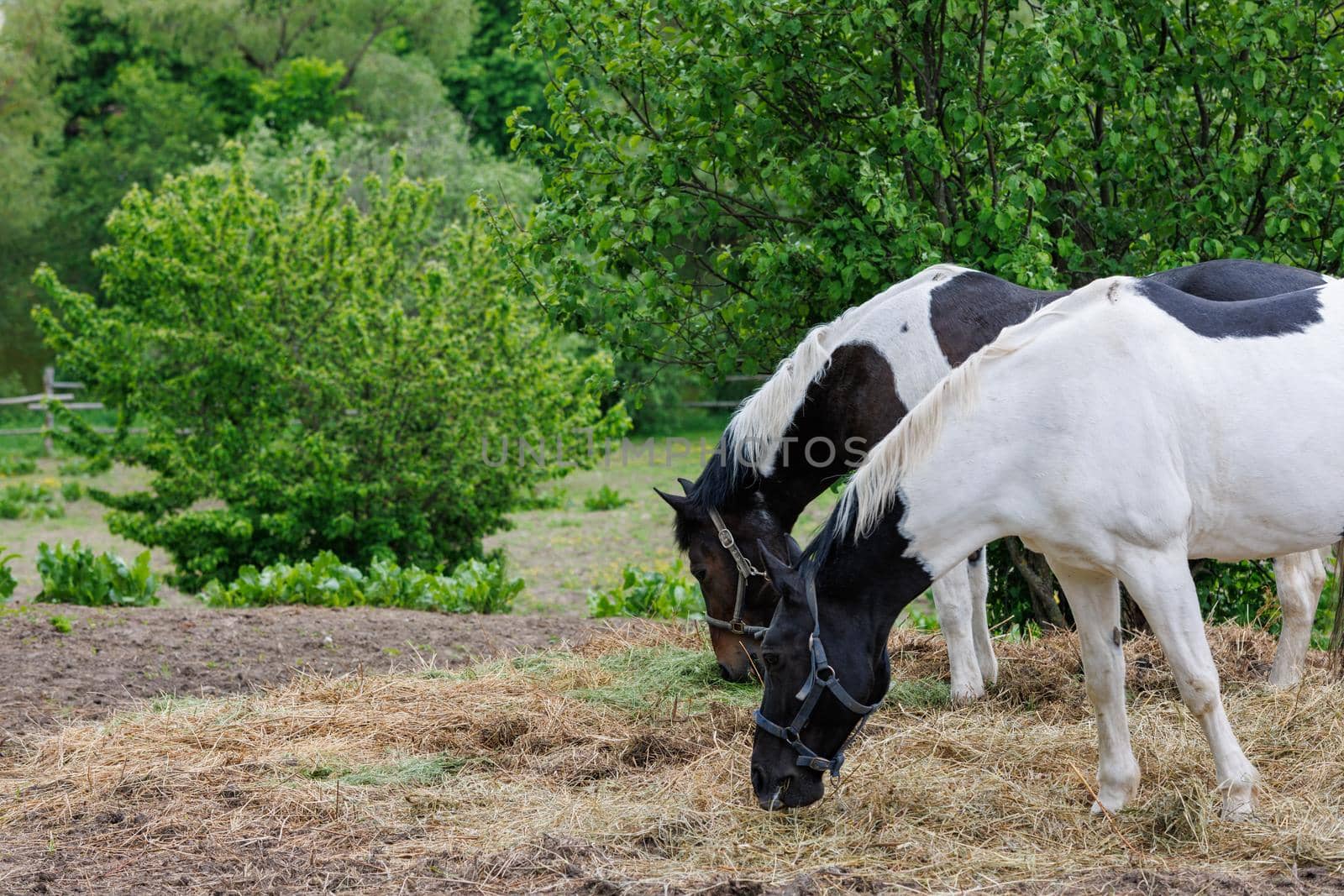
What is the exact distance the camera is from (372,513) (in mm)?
9477

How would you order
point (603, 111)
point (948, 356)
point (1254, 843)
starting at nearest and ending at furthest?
point (1254, 843) → point (948, 356) → point (603, 111)

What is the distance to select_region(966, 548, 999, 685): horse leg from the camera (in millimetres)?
5105

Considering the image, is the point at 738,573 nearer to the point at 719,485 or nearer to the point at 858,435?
the point at 719,485

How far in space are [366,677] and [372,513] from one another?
13.0 ft

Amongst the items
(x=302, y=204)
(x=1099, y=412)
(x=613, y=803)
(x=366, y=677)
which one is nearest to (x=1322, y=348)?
(x=1099, y=412)

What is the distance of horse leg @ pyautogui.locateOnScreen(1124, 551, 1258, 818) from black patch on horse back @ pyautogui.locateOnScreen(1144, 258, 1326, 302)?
1720 mm

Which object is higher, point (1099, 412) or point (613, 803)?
point (1099, 412)

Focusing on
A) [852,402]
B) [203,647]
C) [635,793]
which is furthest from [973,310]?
[203,647]

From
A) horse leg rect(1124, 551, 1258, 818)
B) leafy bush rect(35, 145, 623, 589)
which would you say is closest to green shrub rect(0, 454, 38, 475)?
leafy bush rect(35, 145, 623, 589)

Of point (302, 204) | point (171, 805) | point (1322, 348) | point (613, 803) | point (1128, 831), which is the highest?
point (1322, 348)

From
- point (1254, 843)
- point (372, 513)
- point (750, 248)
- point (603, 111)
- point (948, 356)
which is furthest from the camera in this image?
point (372, 513)

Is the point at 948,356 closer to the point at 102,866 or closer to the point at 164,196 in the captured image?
the point at 102,866

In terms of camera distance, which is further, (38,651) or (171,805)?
(38,651)

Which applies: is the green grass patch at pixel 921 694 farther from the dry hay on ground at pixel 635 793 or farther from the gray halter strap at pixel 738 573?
the gray halter strap at pixel 738 573
